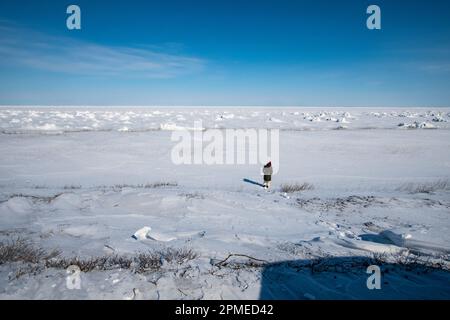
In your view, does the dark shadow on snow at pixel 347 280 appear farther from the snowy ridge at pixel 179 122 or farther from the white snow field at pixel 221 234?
the snowy ridge at pixel 179 122

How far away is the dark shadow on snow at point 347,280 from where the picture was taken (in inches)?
145

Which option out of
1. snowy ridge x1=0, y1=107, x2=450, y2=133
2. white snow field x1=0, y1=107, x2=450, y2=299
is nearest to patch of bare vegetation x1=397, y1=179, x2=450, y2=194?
white snow field x1=0, y1=107, x2=450, y2=299

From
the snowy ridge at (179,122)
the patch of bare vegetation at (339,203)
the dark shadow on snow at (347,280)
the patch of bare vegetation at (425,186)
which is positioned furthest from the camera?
the snowy ridge at (179,122)

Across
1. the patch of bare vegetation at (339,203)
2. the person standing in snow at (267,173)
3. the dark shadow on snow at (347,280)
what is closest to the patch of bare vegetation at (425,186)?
the patch of bare vegetation at (339,203)

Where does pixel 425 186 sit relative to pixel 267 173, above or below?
below

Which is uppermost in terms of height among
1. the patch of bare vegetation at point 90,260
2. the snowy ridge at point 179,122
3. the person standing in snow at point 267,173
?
the snowy ridge at point 179,122

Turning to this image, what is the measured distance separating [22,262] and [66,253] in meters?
0.89

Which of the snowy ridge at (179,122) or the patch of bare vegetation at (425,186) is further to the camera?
the snowy ridge at (179,122)

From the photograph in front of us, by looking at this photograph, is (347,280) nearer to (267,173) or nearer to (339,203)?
(339,203)

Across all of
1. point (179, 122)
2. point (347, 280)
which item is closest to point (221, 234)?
point (347, 280)

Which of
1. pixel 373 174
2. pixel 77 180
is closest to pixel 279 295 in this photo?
pixel 77 180

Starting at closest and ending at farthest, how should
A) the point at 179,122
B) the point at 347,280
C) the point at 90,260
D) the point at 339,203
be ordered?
1. the point at 347,280
2. the point at 90,260
3. the point at 339,203
4. the point at 179,122

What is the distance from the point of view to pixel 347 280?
157 inches

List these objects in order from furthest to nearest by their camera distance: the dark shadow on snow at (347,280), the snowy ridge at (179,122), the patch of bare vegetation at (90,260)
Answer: the snowy ridge at (179,122) < the patch of bare vegetation at (90,260) < the dark shadow on snow at (347,280)
